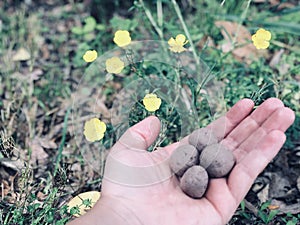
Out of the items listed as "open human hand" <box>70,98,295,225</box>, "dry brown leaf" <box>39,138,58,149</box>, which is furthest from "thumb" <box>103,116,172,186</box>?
"dry brown leaf" <box>39,138,58,149</box>

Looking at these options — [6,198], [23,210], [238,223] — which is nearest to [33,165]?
→ [6,198]

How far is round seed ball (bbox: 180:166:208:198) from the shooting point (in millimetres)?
1744

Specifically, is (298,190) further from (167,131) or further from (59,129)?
(59,129)

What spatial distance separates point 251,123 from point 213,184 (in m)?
0.29

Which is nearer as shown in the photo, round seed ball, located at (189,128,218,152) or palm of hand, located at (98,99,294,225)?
palm of hand, located at (98,99,294,225)

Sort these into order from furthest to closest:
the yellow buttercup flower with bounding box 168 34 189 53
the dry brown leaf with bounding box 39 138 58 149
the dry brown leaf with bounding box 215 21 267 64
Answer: the dry brown leaf with bounding box 215 21 267 64, the dry brown leaf with bounding box 39 138 58 149, the yellow buttercup flower with bounding box 168 34 189 53

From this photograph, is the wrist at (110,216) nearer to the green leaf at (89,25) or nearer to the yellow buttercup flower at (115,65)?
the yellow buttercup flower at (115,65)

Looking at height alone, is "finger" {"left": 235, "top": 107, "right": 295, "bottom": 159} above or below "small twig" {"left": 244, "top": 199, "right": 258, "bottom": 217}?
above

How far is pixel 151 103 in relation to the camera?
1952 millimetres

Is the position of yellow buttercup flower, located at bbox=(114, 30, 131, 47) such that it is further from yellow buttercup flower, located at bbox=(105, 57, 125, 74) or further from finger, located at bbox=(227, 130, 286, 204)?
finger, located at bbox=(227, 130, 286, 204)

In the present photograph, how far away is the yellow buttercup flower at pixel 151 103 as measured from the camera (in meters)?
1.94

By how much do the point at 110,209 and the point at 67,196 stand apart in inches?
15.9

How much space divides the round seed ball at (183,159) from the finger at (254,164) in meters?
0.20

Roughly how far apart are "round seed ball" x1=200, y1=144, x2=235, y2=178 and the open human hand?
0.03 metres
